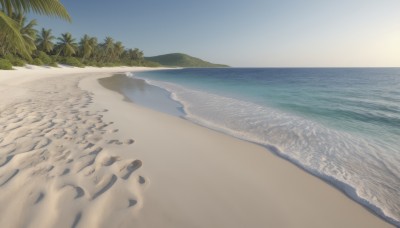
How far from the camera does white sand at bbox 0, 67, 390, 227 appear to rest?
233 centimetres

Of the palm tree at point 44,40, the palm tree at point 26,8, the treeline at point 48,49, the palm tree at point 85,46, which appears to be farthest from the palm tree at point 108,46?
the palm tree at point 26,8

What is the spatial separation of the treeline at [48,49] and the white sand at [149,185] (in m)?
4.41

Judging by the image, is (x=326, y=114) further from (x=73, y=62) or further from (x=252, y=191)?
(x=73, y=62)

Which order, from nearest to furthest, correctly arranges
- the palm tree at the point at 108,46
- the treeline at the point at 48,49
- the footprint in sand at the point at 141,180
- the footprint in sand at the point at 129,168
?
1. the footprint in sand at the point at 141,180
2. the footprint in sand at the point at 129,168
3. the treeline at the point at 48,49
4. the palm tree at the point at 108,46

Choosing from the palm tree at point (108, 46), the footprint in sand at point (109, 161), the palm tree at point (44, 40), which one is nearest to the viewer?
the footprint in sand at point (109, 161)

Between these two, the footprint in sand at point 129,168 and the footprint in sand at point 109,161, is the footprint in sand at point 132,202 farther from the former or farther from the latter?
the footprint in sand at point 109,161

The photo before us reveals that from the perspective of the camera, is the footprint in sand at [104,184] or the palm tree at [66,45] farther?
the palm tree at [66,45]

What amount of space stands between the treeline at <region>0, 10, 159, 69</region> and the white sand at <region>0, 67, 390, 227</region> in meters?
4.41

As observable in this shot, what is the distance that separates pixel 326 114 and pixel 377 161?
5.76 meters

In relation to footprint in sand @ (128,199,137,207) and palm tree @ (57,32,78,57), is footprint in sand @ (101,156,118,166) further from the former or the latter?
palm tree @ (57,32,78,57)

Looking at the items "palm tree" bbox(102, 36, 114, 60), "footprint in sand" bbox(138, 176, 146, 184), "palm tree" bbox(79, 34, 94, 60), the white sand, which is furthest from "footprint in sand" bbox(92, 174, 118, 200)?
"palm tree" bbox(102, 36, 114, 60)

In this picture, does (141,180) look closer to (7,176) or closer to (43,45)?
(7,176)

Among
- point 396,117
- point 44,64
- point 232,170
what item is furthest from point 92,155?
point 44,64

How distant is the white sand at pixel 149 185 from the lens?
233 centimetres
